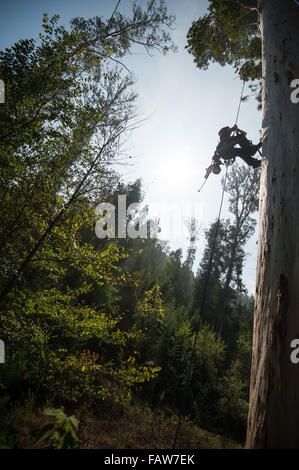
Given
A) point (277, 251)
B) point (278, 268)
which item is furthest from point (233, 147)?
point (278, 268)

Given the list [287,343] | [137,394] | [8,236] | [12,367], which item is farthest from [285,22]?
[137,394]

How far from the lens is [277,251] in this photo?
51.4 inches

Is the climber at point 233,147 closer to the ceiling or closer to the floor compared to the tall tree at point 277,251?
closer to the ceiling

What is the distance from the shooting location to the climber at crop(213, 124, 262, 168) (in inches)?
130

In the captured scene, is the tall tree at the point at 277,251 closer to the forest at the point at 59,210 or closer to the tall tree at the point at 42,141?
the forest at the point at 59,210

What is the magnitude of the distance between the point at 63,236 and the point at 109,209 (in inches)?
61.6

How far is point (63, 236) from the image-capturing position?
4258mm

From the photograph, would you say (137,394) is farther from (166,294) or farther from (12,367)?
(166,294)

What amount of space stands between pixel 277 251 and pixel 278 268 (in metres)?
0.12

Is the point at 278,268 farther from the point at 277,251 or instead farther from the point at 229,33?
the point at 229,33

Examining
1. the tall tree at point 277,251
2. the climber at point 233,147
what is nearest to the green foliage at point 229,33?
the climber at point 233,147

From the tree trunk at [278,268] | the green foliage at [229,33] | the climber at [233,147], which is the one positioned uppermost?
the green foliage at [229,33]

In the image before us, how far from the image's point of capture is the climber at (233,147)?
3299 mm

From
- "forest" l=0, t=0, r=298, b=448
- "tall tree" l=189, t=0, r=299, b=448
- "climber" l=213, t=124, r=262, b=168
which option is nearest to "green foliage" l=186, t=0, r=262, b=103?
"forest" l=0, t=0, r=298, b=448
